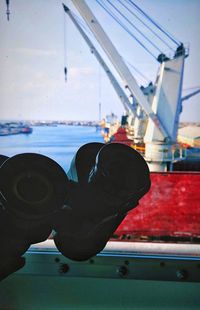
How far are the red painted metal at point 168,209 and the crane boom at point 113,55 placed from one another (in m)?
0.84

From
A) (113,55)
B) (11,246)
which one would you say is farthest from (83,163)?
(113,55)

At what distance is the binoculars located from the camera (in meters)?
0.52

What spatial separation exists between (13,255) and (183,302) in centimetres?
75

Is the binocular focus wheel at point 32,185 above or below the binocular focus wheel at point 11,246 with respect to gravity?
above

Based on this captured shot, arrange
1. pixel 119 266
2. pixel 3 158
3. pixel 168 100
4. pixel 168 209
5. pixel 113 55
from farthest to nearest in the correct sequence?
pixel 168 100, pixel 113 55, pixel 168 209, pixel 119 266, pixel 3 158

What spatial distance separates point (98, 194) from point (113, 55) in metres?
2.73

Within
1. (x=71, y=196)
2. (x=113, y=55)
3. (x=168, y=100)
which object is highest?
(x=113, y=55)

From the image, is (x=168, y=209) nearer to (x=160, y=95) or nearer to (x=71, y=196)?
(x=160, y=95)

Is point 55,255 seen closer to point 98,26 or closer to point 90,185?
point 90,185

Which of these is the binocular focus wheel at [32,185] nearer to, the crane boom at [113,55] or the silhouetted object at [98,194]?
the silhouetted object at [98,194]

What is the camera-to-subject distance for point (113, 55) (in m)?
3.15

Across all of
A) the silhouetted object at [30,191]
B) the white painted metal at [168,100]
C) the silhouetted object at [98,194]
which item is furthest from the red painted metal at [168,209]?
the silhouetted object at [30,191]

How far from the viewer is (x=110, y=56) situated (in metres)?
3.14

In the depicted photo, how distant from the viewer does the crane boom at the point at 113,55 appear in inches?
112
